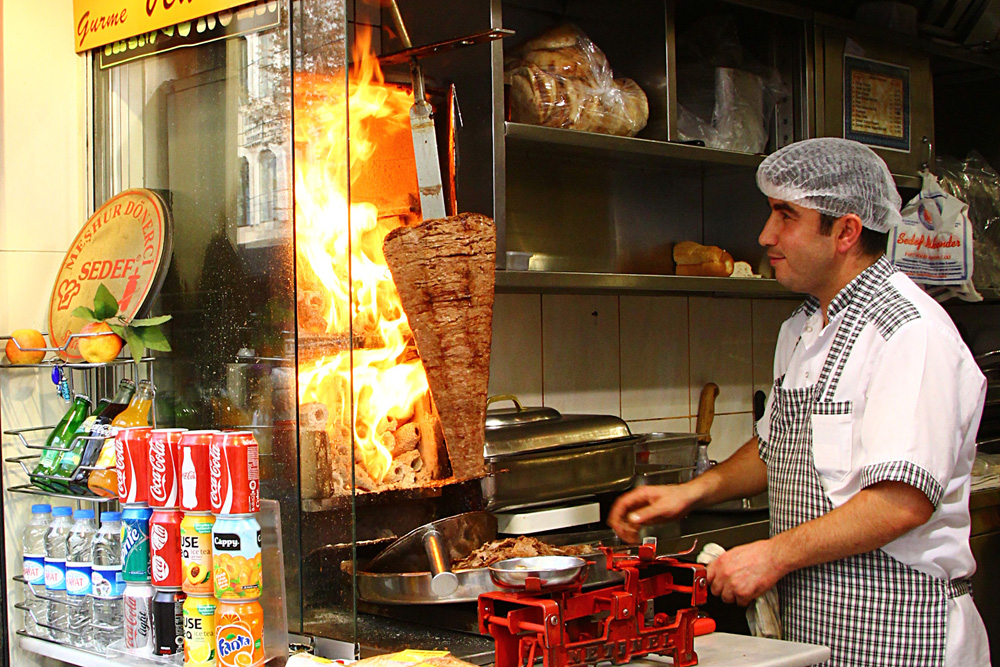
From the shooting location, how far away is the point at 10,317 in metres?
1.98

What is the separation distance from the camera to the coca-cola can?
1.53m

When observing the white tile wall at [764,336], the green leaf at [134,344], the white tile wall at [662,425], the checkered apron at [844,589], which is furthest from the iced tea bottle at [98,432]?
the white tile wall at [764,336]

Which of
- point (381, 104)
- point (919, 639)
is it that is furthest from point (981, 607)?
point (381, 104)

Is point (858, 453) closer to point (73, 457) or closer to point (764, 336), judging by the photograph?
point (73, 457)

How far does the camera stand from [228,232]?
1692 mm

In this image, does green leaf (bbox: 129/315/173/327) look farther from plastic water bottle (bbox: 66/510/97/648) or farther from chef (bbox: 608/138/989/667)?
chef (bbox: 608/138/989/667)

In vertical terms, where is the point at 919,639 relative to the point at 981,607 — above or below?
above

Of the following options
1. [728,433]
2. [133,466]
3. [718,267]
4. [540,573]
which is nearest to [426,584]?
[540,573]

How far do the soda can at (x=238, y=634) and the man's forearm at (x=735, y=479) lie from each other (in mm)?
1115

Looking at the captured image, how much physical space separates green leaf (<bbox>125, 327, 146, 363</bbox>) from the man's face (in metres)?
1.28

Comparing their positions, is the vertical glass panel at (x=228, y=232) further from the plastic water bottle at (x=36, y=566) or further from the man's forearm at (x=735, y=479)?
the man's forearm at (x=735, y=479)

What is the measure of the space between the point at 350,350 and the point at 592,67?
1.24 metres

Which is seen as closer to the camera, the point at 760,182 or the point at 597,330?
the point at 760,182

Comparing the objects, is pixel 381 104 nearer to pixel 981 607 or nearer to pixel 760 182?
pixel 760 182
